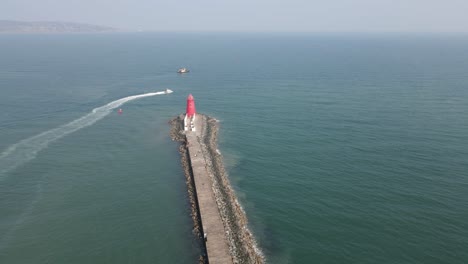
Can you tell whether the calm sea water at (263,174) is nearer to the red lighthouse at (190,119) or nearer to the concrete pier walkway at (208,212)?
the concrete pier walkway at (208,212)

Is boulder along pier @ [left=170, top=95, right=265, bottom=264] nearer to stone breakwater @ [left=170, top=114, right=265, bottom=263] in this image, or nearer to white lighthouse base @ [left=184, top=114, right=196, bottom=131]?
stone breakwater @ [left=170, top=114, right=265, bottom=263]

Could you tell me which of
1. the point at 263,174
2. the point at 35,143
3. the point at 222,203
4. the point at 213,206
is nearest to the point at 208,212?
the point at 213,206

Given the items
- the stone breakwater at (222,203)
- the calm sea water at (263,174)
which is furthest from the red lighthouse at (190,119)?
the calm sea water at (263,174)

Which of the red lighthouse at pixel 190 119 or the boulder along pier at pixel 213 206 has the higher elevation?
the red lighthouse at pixel 190 119

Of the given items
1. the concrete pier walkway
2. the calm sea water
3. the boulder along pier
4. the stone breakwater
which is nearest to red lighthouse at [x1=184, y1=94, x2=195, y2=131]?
the boulder along pier

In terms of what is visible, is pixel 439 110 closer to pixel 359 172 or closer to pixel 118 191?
pixel 359 172

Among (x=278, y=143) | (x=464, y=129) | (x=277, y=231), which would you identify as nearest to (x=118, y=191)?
(x=277, y=231)
